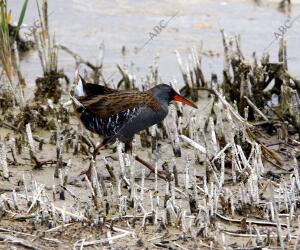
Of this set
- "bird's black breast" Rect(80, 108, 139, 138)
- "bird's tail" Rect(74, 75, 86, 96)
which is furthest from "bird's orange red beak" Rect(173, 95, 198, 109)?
"bird's tail" Rect(74, 75, 86, 96)

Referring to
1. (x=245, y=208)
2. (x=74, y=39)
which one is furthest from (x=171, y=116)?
(x=74, y=39)

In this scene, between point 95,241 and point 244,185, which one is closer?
point 95,241

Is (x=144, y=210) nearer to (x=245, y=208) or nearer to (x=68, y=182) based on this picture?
(x=245, y=208)

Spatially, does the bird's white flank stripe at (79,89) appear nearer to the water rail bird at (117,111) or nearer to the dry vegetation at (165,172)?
the water rail bird at (117,111)

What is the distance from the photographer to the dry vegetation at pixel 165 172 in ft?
16.7

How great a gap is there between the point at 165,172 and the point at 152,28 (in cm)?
473

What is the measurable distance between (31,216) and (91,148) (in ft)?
5.98

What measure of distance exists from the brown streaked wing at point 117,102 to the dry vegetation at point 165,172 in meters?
0.27

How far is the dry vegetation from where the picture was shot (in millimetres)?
5102

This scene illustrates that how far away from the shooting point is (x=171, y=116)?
23.3 feet

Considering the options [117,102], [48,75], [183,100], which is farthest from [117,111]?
[48,75]

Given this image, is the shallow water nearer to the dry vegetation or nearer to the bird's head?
the dry vegetation

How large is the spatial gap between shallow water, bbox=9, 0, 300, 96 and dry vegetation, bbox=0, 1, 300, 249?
1.03 meters

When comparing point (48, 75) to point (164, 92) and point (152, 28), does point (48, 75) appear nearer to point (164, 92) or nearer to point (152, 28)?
point (164, 92)
